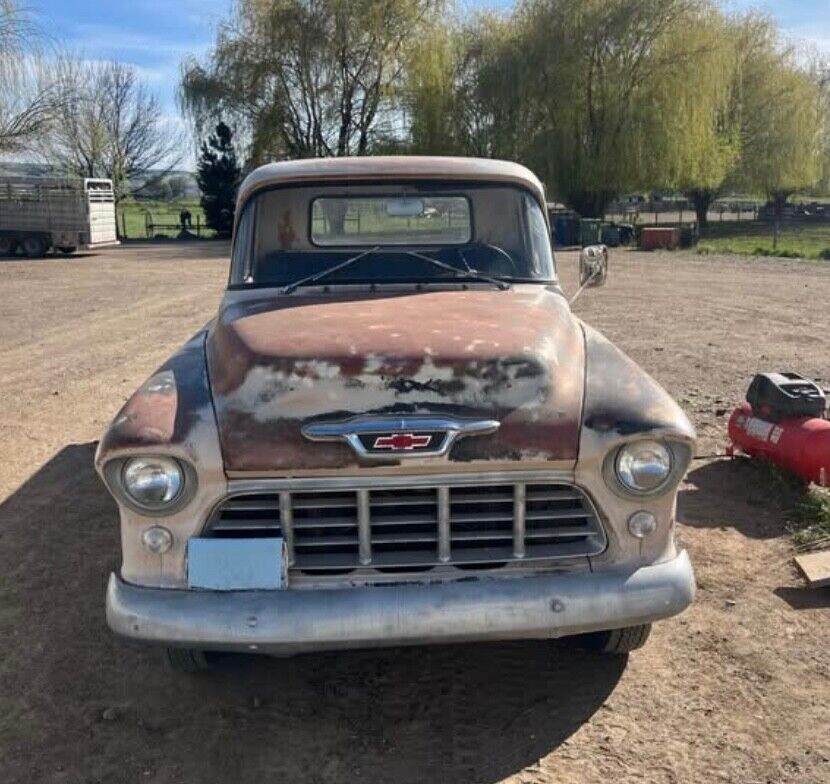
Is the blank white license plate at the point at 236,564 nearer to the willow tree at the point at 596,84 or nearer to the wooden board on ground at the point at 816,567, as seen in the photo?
the wooden board on ground at the point at 816,567

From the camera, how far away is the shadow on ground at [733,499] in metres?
4.83

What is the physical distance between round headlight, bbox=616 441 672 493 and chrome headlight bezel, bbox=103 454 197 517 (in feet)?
4.64

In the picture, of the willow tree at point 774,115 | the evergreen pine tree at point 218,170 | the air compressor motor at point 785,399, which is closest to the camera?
the air compressor motor at point 785,399

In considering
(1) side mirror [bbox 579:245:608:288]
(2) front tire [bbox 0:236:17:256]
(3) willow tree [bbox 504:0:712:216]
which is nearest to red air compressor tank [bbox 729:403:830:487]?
(1) side mirror [bbox 579:245:608:288]

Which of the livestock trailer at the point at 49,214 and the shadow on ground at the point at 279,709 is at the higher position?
the livestock trailer at the point at 49,214

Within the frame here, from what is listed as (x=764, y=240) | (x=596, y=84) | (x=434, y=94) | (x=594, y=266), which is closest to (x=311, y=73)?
(x=434, y=94)

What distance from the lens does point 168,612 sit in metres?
2.75

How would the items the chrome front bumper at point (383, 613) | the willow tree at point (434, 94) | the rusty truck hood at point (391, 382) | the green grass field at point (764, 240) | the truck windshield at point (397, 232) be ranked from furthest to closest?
1. the willow tree at point (434, 94)
2. the green grass field at point (764, 240)
3. the truck windshield at point (397, 232)
4. the rusty truck hood at point (391, 382)
5. the chrome front bumper at point (383, 613)

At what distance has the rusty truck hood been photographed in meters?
2.81

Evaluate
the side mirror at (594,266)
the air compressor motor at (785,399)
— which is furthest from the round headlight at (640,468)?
the air compressor motor at (785,399)

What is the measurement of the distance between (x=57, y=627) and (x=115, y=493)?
1273mm

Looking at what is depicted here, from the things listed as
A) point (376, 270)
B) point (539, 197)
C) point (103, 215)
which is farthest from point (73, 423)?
point (103, 215)

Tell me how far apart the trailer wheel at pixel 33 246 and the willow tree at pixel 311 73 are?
12481 mm

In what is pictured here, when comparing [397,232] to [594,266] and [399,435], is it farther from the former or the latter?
[399,435]
